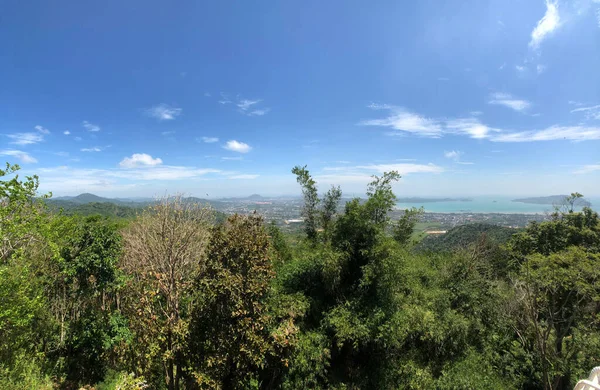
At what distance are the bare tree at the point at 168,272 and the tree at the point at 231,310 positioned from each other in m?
0.46

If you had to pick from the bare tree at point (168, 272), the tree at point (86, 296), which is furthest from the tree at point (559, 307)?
the tree at point (86, 296)

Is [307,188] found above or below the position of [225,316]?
above

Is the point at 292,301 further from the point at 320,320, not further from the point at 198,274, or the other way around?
the point at 198,274

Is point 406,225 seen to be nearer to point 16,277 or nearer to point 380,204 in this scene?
point 380,204

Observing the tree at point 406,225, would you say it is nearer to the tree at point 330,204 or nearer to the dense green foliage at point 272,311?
the dense green foliage at point 272,311

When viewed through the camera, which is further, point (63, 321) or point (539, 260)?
point (63, 321)

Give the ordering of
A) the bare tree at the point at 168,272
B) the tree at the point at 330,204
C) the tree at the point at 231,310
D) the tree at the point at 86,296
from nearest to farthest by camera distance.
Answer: the tree at the point at 231,310 → the bare tree at the point at 168,272 → the tree at the point at 86,296 → the tree at the point at 330,204

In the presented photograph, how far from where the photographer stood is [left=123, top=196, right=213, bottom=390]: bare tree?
6227 millimetres

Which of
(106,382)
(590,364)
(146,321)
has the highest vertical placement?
(146,321)

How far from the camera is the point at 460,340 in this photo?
968cm

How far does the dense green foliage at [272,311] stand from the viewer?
250 inches

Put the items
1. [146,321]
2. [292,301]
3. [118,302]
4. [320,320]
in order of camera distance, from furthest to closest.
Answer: [118,302] < [320,320] < [292,301] < [146,321]

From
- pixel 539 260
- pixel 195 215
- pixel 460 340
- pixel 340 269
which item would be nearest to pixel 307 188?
pixel 340 269

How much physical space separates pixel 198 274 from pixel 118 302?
9.11 metres
